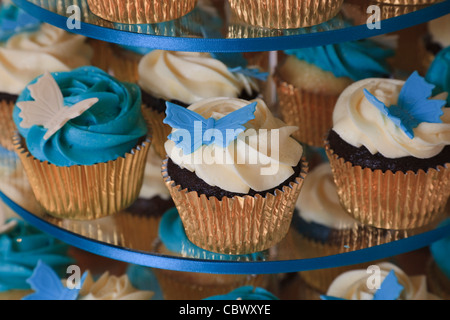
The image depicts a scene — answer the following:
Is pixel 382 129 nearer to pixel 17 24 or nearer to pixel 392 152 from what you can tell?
pixel 392 152

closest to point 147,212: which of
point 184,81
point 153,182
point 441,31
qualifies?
point 153,182

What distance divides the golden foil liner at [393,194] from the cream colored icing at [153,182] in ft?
1.70

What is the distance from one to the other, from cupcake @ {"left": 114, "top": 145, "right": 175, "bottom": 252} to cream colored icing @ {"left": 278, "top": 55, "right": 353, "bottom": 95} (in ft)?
1.62

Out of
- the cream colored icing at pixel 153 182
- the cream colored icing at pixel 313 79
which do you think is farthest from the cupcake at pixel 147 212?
the cream colored icing at pixel 313 79

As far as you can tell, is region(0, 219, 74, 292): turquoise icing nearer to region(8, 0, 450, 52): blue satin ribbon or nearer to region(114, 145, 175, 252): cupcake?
region(114, 145, 175, 252): cupcake

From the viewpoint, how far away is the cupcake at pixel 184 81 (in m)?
1.92

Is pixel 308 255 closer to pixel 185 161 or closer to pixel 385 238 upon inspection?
pixel 385 238

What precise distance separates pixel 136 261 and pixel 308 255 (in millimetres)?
417

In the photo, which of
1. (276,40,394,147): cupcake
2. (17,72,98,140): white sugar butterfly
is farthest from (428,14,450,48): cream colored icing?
(17,72,98,140): white sugar butterfly

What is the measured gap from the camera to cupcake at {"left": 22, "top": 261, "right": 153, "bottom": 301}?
1.96 m

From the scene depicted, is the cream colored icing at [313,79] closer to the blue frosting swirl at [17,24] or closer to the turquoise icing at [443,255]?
the turquoise icing at [443,255]

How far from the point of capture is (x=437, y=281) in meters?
2.20
